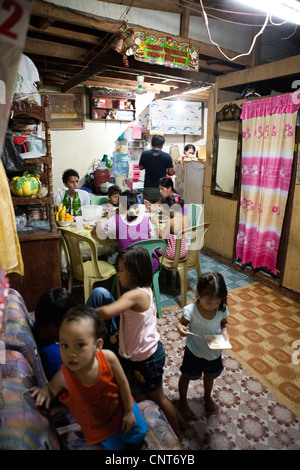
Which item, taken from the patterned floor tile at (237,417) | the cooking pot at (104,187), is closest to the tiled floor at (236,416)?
the patterned floor tile at (237,417)

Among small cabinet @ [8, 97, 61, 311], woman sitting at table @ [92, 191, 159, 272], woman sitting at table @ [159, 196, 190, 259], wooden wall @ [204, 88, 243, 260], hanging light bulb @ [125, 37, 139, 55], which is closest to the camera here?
small cabinet @ [8, 97, 61, 311]

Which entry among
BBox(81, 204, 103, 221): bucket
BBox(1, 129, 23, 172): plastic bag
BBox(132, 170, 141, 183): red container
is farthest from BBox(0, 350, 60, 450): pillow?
BBox(132, 170, 141, 183): red container

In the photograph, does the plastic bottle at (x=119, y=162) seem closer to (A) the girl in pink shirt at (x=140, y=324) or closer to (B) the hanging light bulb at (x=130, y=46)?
(B) the hanging light bulb at (x=130, y=46)

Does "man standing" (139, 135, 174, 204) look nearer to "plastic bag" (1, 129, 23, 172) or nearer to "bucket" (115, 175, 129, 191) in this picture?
"bucket" (115, 175, 129, 191)

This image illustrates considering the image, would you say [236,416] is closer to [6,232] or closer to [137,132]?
[6,232]

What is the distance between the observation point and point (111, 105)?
6852 millimetres

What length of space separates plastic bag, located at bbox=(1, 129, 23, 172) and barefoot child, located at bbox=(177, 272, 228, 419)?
73.8 inches

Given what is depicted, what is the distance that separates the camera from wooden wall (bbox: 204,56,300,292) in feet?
11.5

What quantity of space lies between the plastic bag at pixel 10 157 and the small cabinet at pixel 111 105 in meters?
4.63

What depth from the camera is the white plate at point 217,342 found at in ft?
5.53

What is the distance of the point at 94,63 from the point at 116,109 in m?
2.89

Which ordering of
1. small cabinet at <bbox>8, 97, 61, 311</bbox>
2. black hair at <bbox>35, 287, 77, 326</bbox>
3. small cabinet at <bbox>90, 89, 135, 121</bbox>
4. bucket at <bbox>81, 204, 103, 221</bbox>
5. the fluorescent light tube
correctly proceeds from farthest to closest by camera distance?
small cabinet at <bbox>90, 89, 135, 121</bbox> < bucket at <bbox>81, 204, 103, 221</bbox> < small cabinet at <bbox>8, 97, 61, 311</bbox> < the fluorescent light tube < black hair at <bbox>35, 287, 77, 326</bbox>

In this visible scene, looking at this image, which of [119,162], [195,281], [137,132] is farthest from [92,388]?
[137,132]

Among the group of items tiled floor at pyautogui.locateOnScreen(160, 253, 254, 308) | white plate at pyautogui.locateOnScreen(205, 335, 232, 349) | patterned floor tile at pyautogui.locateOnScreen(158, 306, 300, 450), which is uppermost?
white plate at pyautogui.locateOnScreen(205, 335, 232, 349)
